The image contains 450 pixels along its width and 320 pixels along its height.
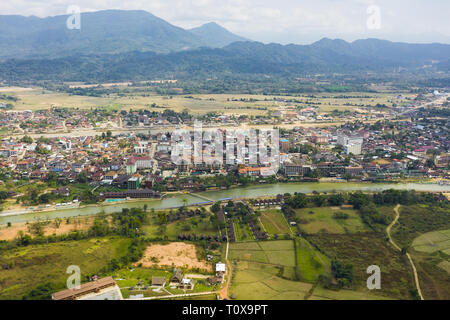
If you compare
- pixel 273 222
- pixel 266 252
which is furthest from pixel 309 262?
pixel 273 222

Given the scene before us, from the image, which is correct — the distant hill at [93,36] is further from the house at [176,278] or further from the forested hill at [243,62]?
the house at [176,278]

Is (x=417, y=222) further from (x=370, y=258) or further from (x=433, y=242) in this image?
(x=370, y=258)

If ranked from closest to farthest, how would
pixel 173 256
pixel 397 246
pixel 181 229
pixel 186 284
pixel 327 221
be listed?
1. pixel 186 284
2. pixel 173 256
3. pixel 397 246
4. pixel 181 229
5. pixel 327 221

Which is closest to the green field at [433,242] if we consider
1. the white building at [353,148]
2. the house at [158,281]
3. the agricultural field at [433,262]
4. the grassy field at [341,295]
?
Result: the agricultural field at [433,262]

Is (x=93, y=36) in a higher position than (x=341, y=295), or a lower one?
higher

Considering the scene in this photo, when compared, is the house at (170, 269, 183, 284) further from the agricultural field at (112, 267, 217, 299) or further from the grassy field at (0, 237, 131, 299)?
the grassy field at (0, 237, 131, 299)

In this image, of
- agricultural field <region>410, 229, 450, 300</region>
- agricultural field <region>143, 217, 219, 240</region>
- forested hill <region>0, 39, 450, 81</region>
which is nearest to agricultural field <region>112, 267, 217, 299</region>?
agricultural field <region>143, 217, 219, 240</region>
